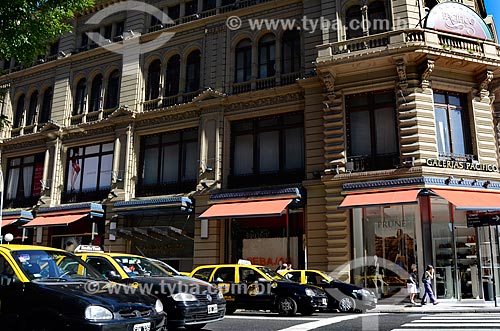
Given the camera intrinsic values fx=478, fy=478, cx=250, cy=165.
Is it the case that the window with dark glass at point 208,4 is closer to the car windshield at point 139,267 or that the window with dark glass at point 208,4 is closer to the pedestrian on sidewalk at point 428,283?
the pedestrian on sidewalk at point 428,283

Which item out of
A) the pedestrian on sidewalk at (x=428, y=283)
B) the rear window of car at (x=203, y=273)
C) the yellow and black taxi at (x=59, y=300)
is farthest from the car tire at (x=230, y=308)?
the pedestrian on sidewalk at (x=428, y=283)

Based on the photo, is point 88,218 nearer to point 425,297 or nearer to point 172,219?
point 172,219

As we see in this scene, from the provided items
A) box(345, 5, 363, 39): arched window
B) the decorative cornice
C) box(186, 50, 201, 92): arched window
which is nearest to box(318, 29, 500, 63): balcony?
box(345, 5, 363, 39): arched window

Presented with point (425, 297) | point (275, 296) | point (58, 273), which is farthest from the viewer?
point (425, 297)

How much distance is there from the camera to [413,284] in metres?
17.8

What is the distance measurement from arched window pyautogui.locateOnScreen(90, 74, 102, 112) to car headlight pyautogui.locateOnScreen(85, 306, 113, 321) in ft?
80.1

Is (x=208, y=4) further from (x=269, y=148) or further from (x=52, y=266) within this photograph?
(x=52, y=266)

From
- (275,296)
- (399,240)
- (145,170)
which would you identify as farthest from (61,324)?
(145,170)

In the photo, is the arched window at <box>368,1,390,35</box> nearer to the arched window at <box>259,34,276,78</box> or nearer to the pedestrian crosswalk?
the arched window at <box>259,34,276,78</box>

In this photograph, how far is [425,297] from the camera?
17.6m

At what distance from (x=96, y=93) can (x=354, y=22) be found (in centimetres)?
1658

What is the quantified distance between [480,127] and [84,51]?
23465 mm

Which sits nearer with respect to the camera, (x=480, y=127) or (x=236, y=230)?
(x=480, y=127)

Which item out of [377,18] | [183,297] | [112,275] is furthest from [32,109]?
[183,297]
